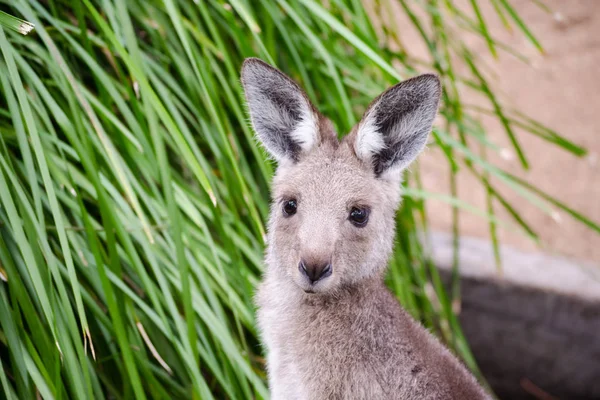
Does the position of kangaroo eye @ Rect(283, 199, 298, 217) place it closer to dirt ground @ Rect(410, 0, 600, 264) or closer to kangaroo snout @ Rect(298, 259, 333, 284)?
kangaroo snout @ Rect(298, 259, 333, 284)

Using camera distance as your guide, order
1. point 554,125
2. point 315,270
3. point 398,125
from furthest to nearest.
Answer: point 554,125 → point 398,125 → point 315,270

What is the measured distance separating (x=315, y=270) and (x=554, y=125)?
4409 mm

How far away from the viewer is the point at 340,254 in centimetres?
228

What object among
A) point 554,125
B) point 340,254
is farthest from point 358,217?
point 554,125

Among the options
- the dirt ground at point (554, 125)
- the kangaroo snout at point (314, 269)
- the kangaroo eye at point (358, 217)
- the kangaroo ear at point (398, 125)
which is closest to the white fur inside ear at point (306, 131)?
the kangaroo ear at point (398, 125)

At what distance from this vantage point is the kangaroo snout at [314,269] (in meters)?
2.16

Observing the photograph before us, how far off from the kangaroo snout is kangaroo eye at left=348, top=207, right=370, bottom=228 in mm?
219

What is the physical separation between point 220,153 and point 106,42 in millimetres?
520

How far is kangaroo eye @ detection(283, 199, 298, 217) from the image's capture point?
2.39 meters

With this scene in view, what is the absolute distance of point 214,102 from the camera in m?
2.48

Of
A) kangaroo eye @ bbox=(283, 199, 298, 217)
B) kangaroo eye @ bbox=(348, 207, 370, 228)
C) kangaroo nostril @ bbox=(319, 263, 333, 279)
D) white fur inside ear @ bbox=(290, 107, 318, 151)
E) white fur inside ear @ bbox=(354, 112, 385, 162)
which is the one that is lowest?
kangaroo nostril @ bbox=(319, 263, 333, 279)

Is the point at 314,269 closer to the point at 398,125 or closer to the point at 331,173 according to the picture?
the point at 331,173

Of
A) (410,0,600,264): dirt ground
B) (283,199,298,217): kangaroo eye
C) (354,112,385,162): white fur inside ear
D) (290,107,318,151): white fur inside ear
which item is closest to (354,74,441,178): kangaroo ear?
(354,112,385,162): white fur inside ear

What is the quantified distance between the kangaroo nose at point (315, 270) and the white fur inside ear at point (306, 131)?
1.52ft
